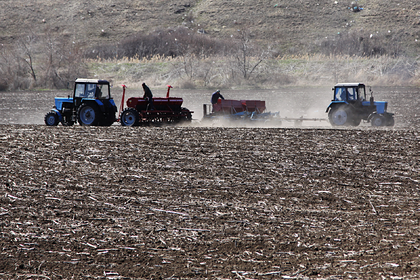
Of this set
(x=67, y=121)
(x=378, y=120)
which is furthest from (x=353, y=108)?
(x=67, y=121)

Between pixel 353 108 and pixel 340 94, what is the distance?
85 centimetres

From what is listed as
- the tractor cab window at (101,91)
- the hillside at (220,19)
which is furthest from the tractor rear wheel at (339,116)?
the hillside at (220,19)

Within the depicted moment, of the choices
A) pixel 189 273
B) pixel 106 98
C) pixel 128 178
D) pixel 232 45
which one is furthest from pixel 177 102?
pixel 232 45

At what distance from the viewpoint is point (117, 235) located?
21.9 feet

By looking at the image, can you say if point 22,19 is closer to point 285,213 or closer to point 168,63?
point 168,63

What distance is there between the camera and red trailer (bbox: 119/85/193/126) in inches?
711

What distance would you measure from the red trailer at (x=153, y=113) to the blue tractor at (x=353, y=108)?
20.9ft

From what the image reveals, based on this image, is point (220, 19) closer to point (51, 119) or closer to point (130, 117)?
point (130, 117)

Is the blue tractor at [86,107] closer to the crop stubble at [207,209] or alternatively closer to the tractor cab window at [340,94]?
the crop stubble at [207,209]

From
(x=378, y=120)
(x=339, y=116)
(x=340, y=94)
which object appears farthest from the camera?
(x=340, y=94)

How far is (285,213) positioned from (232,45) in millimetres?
52955

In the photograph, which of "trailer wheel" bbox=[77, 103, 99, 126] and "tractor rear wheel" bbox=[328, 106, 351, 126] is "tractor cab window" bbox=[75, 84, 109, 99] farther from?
"tractor rear wheel" bbox=[328, 106, 351, 126]

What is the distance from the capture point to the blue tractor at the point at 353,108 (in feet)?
61.9

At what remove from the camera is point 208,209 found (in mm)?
7746
